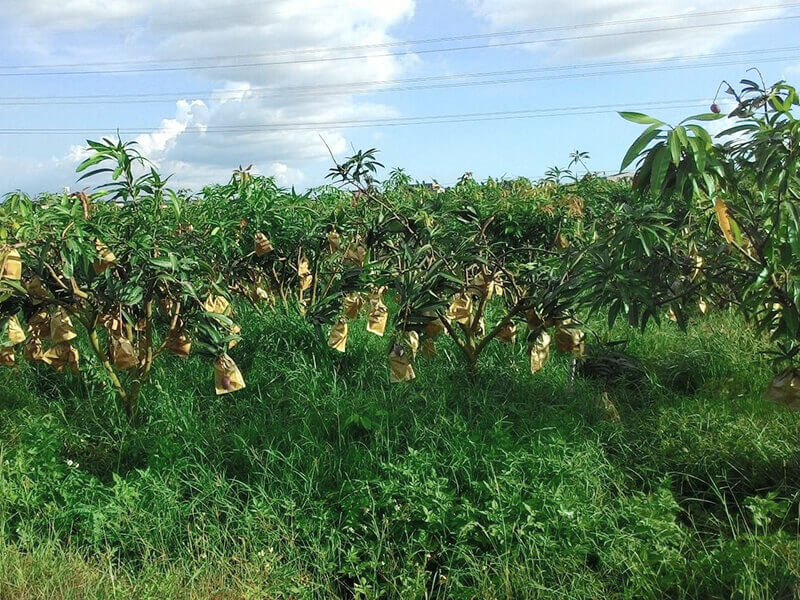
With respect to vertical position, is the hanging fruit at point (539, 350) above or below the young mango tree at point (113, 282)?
below

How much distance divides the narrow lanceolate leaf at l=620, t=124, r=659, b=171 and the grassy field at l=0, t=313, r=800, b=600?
1.18m

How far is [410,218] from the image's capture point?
3689mm

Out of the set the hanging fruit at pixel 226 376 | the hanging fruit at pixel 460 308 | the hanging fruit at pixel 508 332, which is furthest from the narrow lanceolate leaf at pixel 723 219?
the hanging fruit at pixel 226 376

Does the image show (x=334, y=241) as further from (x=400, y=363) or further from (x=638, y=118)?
(x=638, y=118)

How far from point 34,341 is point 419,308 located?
5.50 ft

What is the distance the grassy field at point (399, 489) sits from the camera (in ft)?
8.27

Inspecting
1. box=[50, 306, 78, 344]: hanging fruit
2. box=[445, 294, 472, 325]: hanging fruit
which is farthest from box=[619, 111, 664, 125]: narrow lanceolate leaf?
box=[50, 306, 78, 344]: hanging fruit

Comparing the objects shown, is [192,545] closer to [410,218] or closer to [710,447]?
[410,218]

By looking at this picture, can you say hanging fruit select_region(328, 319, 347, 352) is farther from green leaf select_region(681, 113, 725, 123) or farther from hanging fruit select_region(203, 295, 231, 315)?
green leaf select_region(681, 113, 725, 123)

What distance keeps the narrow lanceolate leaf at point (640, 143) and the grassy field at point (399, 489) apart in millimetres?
1184

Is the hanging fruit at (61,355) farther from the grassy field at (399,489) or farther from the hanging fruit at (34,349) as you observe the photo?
the grassy field at (399,489)

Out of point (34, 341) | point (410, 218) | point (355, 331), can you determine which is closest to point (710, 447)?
point (410, 218)

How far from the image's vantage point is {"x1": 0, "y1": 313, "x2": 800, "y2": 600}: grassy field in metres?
2.52

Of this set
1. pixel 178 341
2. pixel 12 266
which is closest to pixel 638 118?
pixel 178 341
